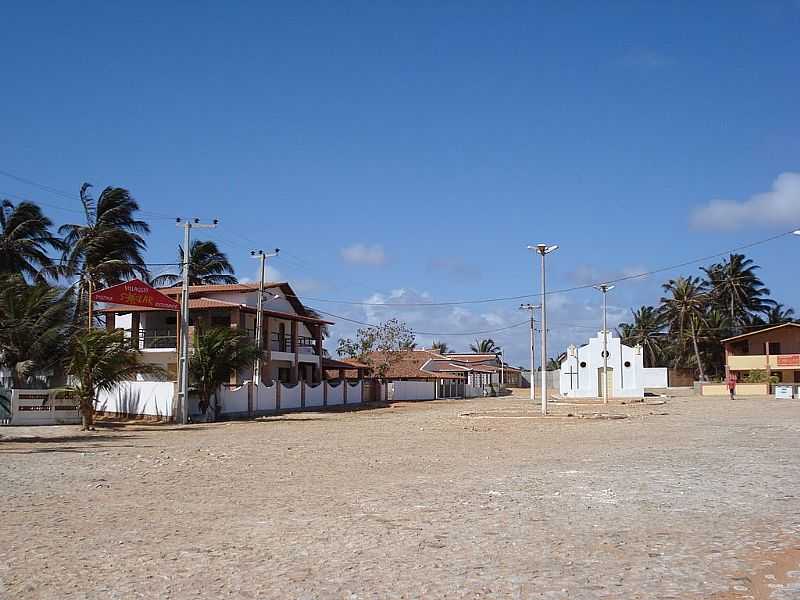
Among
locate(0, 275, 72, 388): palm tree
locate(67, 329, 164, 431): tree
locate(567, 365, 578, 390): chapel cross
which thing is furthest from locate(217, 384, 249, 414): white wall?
locate(567, 365, 578, 390): chapel cross

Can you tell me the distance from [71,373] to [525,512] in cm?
2276

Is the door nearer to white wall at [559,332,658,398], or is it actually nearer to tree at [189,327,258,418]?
white wall at [559,332,658,398]

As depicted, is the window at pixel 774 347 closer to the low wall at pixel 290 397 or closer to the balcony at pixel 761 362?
the balcony at pixel 761 362

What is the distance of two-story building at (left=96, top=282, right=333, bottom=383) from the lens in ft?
158

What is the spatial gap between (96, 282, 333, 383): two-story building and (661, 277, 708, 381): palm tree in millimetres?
43136

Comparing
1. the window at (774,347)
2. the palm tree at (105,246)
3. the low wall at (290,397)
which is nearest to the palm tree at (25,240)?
the palm tree at (105,246)

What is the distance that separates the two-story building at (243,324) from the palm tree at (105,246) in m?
1.92

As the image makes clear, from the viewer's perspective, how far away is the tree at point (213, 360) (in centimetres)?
3572

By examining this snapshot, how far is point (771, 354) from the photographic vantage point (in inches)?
2997

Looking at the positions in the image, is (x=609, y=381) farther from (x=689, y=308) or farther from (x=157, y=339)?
(x=157, y=339)

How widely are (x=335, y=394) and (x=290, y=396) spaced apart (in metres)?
6.99

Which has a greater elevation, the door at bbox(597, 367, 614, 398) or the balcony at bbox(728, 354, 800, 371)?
the balcony at bbox(728, 354, 800, 371)

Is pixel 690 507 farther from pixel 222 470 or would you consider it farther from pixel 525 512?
pixel 222 470

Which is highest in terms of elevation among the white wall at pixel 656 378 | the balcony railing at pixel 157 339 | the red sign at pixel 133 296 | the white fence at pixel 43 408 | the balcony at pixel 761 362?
the red sign at pixel 133 296
